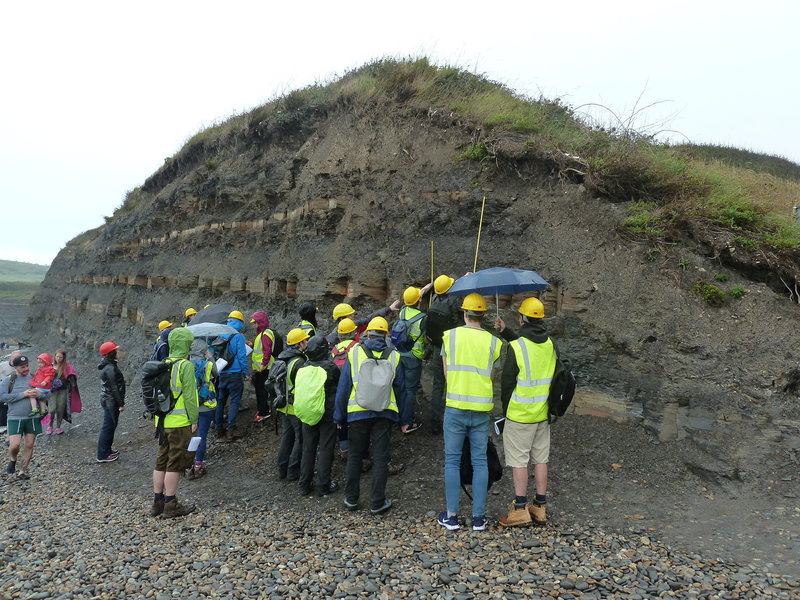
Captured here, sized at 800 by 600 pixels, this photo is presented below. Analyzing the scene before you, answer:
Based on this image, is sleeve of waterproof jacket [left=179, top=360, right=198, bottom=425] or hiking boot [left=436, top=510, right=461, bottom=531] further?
sleeve of waterproof jacket [left=179, top=360, right=198, bottom=425]

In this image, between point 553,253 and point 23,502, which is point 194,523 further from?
point 553,253

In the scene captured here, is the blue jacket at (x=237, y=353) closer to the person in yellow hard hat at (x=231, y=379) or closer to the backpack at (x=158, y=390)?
the person in yellow hard hat at (x=231, y=379)

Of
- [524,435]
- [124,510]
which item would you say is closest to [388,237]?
[524,435]

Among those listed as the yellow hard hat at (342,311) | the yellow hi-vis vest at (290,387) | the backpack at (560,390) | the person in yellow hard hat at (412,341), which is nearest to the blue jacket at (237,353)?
the yellow hi-vis vest at (290,387)

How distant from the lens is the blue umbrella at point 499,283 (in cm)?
563

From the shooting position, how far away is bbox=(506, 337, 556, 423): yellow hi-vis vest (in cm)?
480

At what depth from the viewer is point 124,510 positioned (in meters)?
6.41

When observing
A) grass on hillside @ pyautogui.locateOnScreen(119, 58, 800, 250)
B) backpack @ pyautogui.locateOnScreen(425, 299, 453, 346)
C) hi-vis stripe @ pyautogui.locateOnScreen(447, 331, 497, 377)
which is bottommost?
hi-vis stripe @ pyautogui.locateOnScreen(447, 331, 497, 377)

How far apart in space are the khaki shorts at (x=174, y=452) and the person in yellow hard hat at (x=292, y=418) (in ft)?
3.97

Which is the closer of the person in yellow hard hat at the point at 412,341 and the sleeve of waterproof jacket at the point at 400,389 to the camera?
the sleeve of waterproof jacket at the point at 400,389

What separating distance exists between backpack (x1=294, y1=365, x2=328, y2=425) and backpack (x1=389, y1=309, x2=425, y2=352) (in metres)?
1.18

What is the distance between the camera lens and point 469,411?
4.84 m

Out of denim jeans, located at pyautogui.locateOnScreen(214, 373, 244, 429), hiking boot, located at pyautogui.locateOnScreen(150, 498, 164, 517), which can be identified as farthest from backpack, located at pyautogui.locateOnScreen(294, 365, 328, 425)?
denim jeans, located at pyautogui.locateOnScreen(214, 373, 244, 429)

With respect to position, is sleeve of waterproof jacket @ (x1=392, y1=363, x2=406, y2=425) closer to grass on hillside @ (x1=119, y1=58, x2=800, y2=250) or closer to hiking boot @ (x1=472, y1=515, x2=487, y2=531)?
hiking boot @ (x1=472, y1=515, x2=487, y2=531)
